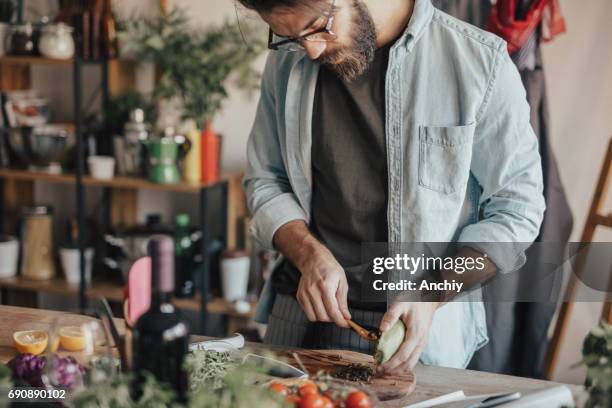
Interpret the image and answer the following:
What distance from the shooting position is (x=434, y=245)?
63.4 inches

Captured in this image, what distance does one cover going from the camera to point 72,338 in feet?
3.42

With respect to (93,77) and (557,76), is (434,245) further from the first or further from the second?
(93,77)

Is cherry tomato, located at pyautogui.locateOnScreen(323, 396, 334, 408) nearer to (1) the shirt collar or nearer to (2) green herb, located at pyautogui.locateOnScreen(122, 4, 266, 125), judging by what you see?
(1) the shirt collar

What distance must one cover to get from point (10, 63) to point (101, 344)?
9.19 feet

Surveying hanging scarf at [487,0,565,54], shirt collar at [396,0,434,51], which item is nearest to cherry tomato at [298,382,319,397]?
shirt collar at [396,0,434,51]

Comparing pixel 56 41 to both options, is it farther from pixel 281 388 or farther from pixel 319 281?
pixel 281 388

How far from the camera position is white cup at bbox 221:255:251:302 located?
3176mm

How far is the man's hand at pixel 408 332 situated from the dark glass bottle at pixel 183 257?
1.92 m

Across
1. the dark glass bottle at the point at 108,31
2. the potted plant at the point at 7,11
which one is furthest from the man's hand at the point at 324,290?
the potted plant at the point at 7,11

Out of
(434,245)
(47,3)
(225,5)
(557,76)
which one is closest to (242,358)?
(434,245)

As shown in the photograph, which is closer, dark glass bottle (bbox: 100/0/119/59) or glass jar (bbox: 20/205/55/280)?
dark glass bottle (bbox: 100/0/119/59)

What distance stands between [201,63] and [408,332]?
201 centimetres

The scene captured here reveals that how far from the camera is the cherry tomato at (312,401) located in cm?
103

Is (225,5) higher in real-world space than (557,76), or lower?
higher
